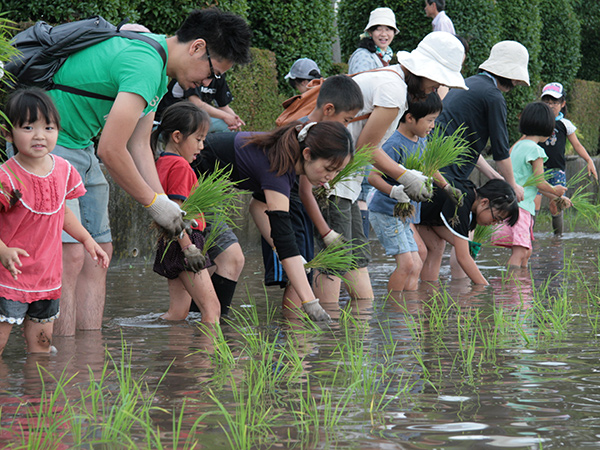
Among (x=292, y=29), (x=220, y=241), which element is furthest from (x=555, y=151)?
(x=220, y=241)

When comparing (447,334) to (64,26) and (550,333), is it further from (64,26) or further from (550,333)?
(64,26)

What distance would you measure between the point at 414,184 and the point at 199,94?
1948 millimetres

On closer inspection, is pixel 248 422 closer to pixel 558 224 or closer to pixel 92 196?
pixel 92 196

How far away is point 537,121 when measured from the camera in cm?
803

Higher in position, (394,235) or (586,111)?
(586,111)

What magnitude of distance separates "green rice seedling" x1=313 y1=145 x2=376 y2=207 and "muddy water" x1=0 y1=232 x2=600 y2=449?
Result: 76cm

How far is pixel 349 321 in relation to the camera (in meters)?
4.84

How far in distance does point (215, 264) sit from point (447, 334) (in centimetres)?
152

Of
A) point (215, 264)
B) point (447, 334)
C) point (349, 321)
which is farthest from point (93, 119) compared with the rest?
point (447, 334)

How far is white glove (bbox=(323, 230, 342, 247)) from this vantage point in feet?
17.4

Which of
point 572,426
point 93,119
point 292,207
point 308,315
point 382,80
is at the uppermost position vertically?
point 382,80

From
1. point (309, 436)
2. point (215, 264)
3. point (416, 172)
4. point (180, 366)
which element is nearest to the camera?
point (309, 436)

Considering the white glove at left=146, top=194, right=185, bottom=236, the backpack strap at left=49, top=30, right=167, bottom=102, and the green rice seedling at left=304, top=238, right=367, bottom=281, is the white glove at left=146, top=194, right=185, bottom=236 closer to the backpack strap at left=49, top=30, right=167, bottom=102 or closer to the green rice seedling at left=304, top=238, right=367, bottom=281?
the backpack strap at left=49, top=30, right=167, bottom=102

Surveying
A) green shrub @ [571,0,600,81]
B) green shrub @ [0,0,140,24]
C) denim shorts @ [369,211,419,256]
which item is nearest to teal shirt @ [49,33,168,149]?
denim shorts @ [369,211,419,256]
